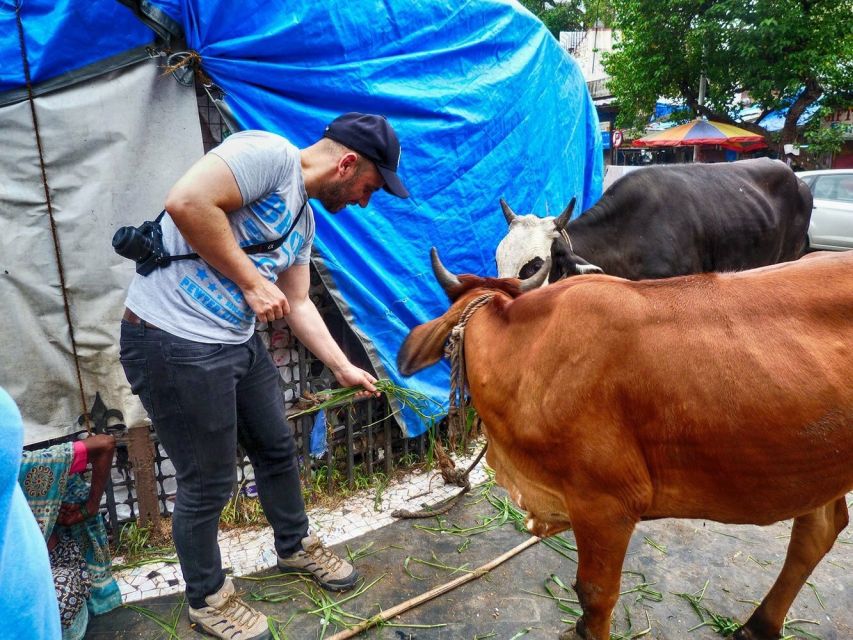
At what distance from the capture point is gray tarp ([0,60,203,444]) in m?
2.91

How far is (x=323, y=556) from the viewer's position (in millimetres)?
3008

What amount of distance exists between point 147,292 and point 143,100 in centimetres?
131

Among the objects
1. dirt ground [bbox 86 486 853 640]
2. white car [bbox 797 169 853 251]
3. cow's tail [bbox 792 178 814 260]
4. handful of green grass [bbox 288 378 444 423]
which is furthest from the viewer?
white car [bbox 797 169 853 251]

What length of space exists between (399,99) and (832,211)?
31.8ft

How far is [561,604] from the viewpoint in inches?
111

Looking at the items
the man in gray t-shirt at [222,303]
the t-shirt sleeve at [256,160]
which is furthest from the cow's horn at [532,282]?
the t-shirt sleeve at [256,160]

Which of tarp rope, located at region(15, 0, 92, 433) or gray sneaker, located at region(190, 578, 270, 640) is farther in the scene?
Result: tarp rope, located at region(15, 0, 92, 433)

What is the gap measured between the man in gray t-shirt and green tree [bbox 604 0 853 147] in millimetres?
13904

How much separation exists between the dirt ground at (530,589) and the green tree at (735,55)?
13181 mm

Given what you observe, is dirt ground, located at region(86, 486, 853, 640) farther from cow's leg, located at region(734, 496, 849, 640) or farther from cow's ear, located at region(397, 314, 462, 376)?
cow's ear, located at region(397, 314, 462, 376)

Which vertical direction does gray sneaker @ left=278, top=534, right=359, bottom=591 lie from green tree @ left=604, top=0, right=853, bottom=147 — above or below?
below

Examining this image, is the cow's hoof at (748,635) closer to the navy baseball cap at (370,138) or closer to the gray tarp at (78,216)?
the navy baseball cap at (370,138)

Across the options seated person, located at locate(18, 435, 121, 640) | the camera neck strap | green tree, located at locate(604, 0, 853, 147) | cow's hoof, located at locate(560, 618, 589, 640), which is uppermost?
green tree, located at locate(604, 0, 853, 147)

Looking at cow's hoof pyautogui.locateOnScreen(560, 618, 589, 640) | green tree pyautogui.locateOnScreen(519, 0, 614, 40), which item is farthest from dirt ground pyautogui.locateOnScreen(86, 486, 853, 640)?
green tree pyautogui.locateOnScreen(519, 0, 614, 40)
